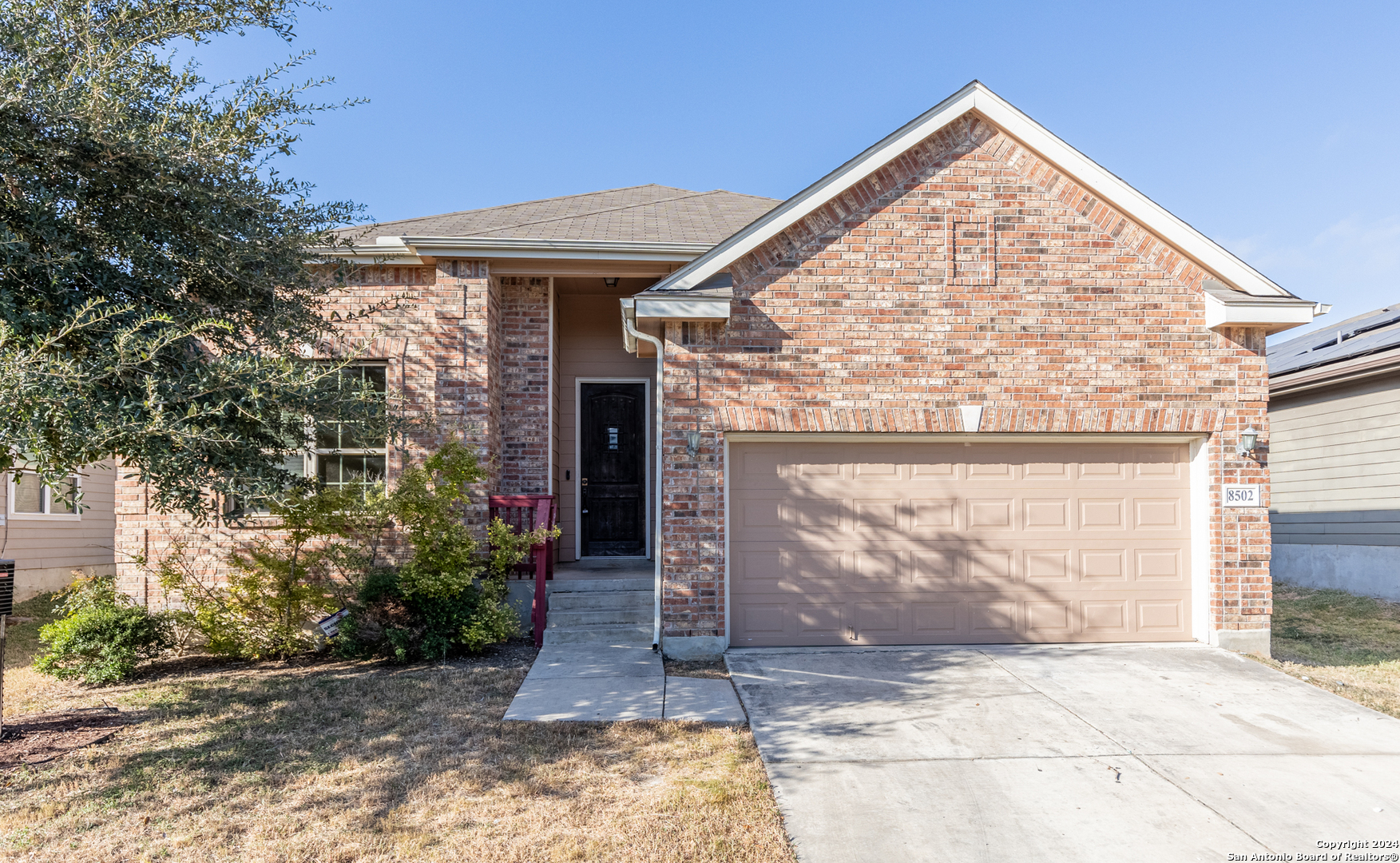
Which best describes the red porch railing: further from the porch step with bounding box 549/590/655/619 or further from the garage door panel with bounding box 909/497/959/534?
the garage door panel with bounding box 909/497/959/534

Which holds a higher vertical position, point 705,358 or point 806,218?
point 806,218

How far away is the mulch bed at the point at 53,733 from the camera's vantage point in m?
5.14

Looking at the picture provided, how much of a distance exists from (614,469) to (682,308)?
3.70m

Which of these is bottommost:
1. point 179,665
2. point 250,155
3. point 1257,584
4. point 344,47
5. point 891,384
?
point 179,665

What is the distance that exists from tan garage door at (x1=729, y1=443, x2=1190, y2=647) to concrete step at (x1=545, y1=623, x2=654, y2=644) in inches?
39.3

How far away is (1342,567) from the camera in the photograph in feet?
37.7

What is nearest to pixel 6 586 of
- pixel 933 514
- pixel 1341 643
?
pixel 933 514

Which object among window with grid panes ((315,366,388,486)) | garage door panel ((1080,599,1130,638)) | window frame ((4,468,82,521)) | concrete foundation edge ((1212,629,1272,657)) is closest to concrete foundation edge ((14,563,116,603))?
window frame ((4,468,82,521))

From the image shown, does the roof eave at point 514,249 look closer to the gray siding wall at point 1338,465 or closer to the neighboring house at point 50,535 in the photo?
the neighboring house at point 50,535

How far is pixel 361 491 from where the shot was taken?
27.0 feet

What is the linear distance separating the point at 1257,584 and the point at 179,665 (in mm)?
10397

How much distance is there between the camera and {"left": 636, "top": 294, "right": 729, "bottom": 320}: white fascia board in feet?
23.7

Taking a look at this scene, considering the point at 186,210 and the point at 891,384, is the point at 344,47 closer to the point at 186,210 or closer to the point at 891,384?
the point at 186,210

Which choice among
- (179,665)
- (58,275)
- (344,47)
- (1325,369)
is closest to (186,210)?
(58,275)
